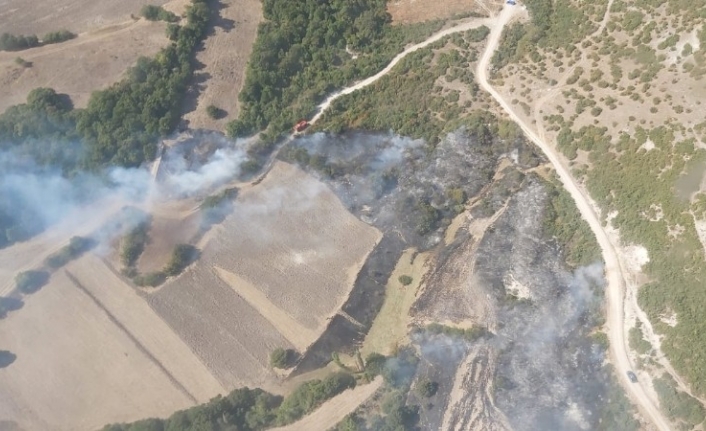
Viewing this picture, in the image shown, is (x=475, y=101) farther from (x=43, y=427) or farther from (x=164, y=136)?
(x=43, y=427)

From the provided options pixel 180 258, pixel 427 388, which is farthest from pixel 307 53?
pixel 427 388

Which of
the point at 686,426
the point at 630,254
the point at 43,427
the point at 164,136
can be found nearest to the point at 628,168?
the point at 630,254

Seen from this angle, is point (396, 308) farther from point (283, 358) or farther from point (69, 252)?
point (69, 252)

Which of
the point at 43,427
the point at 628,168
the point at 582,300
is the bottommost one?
the point at 43,427

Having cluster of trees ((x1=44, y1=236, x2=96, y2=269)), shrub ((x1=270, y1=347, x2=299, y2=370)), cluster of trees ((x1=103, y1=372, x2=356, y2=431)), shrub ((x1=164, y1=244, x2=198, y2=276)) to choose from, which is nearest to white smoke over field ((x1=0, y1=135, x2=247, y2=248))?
cluster of trees ((x1=44, y1=236, x2=96, y2=269))

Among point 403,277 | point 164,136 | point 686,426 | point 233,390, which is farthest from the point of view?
point 164,136

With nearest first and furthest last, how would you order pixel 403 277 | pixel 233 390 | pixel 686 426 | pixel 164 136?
pixel 686 426 < pixel 233 390 < pixel 403 277 < pixel 164 136
